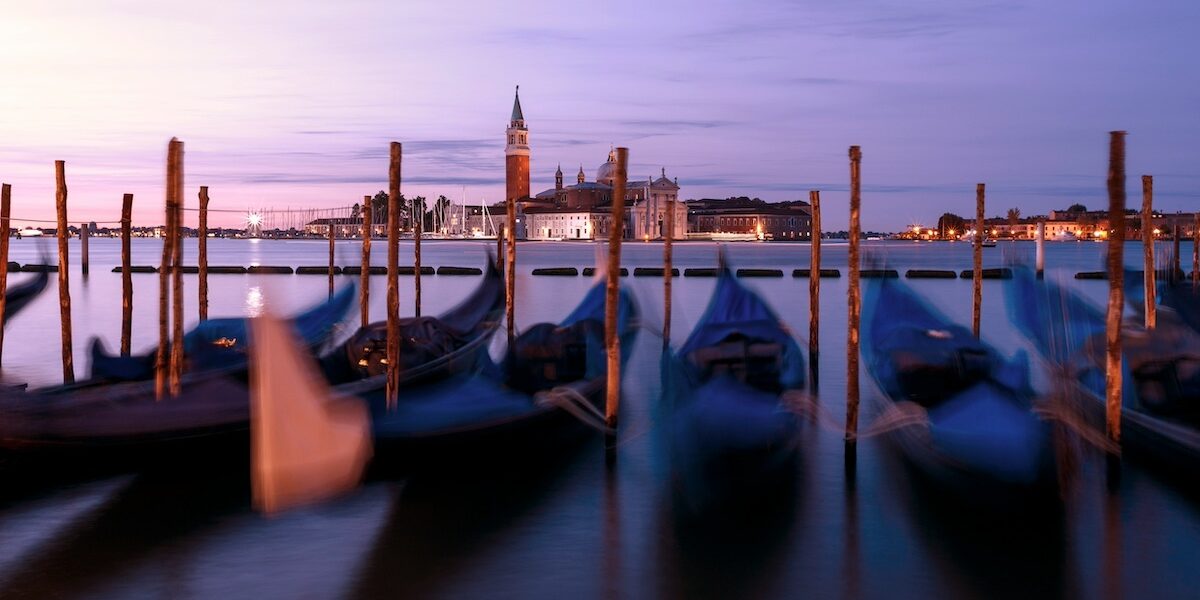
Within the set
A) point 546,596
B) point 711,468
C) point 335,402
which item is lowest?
point 546,596

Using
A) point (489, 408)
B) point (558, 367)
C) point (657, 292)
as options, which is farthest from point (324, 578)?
point (657, 292)

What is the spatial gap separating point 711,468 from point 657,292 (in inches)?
826

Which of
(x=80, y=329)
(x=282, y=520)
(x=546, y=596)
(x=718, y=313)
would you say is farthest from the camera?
(x=80, y=329)

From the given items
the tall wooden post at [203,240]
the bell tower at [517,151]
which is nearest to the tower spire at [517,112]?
the bell tower at [517,151]

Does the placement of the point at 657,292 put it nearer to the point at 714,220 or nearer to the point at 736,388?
the point at 736,388

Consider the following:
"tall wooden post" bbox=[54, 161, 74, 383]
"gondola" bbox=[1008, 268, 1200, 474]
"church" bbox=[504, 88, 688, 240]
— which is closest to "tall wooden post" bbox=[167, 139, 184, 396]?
"tall wooden post" bbox=[54, 161, 74, 383]

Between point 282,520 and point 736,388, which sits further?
point 736,388

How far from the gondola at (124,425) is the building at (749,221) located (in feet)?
308

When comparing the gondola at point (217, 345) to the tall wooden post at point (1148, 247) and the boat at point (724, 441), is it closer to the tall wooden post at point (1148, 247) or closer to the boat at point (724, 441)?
the boat at point (724, 441)

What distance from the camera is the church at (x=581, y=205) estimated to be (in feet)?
303

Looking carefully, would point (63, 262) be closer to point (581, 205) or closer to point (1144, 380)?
point (1144, 380)

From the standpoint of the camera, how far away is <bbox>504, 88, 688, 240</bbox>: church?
92.3 meters

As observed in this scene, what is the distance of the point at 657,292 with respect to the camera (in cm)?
2717

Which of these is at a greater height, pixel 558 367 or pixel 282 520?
pixel 558 367
